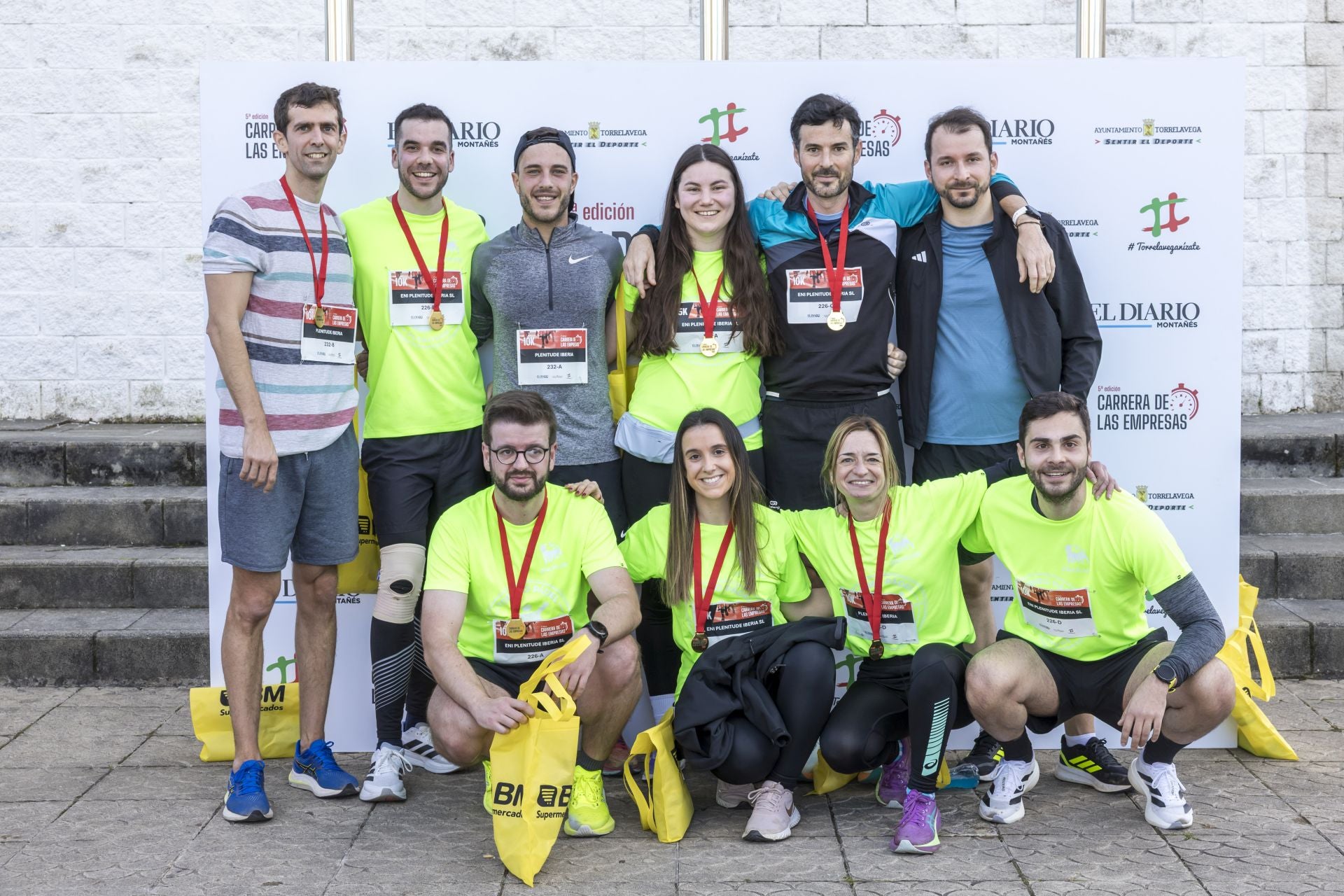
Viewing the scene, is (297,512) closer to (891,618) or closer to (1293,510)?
(891,618)

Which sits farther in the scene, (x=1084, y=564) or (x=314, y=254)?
(x=314, y=254)

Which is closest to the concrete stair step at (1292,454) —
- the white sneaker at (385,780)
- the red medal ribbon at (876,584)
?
the red medal ribbon at (876,584)

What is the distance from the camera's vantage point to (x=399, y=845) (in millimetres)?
3611

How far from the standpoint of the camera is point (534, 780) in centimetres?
339

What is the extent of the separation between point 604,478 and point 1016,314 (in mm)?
1409

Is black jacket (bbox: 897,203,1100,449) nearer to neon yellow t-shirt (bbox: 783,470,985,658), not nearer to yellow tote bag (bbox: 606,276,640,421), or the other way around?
neon yellow t-shirt (bbox: 783,470,985,658)

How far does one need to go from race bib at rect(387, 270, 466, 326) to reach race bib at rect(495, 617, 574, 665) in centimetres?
102

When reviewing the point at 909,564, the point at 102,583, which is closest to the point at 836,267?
the point at 909,564

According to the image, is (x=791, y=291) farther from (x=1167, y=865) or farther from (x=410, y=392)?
(x=1167, y=865)

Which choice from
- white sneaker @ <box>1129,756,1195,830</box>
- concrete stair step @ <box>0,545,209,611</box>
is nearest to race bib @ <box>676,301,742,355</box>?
white sneaker @ <box>1129,756,1195,830</box>

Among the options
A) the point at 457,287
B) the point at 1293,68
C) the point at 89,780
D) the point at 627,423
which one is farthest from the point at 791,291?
the point at 1293,68

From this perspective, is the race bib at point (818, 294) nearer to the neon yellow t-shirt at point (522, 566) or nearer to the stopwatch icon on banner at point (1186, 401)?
the neon yellow t-shirt at point (522, 566)

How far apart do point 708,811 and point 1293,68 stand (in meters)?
5.36

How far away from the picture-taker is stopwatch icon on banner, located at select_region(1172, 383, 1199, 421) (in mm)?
4523
